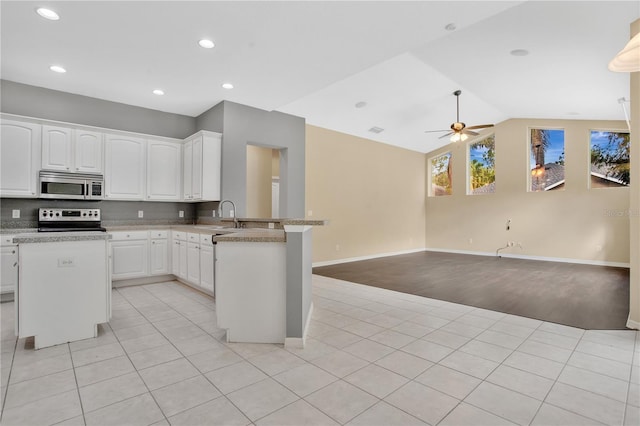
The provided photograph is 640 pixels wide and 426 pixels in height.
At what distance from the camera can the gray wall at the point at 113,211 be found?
4.37m

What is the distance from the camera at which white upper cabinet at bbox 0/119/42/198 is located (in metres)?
4.11

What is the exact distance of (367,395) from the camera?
200 cm

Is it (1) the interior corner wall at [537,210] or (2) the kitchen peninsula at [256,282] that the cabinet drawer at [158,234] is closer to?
(2) the kitchen peninsula at [256,282]

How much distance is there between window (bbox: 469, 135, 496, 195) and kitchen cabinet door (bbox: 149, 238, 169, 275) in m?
8.08

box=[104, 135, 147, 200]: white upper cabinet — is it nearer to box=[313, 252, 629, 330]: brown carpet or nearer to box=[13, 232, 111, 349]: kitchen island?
box=[13, 232, 111, 349]: kitchen island

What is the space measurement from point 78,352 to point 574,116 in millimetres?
9600

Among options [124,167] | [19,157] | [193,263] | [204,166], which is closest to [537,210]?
[204,166]

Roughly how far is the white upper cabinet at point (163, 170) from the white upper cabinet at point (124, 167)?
0.34 feet

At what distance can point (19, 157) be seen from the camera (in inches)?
165

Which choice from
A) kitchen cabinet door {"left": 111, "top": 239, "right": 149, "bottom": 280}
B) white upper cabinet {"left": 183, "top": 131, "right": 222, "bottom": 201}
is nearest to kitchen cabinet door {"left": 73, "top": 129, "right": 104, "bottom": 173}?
kitchen cabinet door {"left": 111, "top": 239, "right": 149, "bottom": 280}

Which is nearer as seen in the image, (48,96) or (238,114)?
(48,96)

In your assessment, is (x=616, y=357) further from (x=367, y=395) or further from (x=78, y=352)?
(x=78, y=352)

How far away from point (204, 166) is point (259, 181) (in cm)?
213

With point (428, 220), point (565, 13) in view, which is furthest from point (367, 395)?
point (428, 220)
